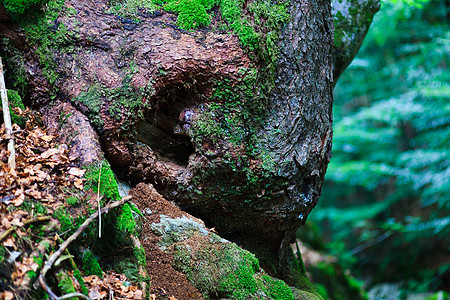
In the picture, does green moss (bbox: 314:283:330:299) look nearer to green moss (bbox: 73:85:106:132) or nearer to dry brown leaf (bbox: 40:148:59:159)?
green moss (bbox: 73:85:106:132)

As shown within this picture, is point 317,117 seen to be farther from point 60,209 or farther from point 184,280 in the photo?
point 60,209

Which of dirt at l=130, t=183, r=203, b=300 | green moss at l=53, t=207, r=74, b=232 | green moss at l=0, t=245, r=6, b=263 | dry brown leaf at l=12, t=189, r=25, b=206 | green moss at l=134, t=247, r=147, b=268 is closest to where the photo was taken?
green moss at l=0, t=245, r=6, b=263

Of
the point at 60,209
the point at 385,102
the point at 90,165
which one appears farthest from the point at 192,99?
the point at 385,102

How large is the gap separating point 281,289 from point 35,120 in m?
2.86

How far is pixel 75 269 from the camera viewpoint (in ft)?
6.92

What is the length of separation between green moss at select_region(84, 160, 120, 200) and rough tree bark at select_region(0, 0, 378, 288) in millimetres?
110

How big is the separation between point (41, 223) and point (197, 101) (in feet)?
6.12

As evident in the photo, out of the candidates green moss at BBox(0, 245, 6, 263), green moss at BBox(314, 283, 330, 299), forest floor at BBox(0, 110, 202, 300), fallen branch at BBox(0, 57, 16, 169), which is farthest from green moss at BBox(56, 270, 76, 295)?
green moss at BBox(314, 283, 330, 299)

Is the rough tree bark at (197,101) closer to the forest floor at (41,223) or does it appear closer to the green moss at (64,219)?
the forest floor at (41,223)

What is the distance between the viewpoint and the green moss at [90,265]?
2.32 meters

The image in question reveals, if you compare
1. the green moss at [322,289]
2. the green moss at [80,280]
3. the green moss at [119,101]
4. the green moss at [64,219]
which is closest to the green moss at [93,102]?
the green moss at [119,101]

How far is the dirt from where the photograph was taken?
2.83 m

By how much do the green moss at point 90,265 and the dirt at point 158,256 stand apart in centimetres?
55

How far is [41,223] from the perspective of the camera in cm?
209
